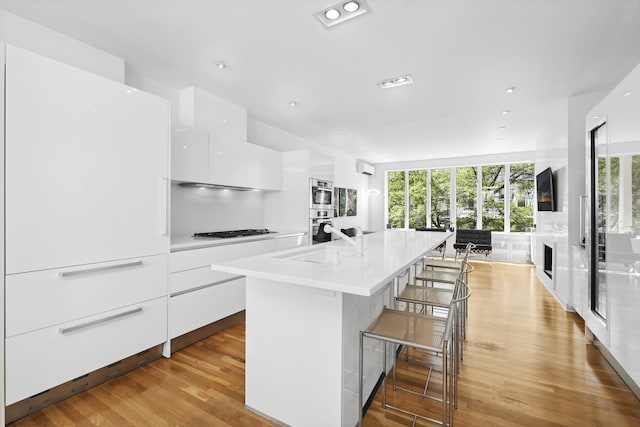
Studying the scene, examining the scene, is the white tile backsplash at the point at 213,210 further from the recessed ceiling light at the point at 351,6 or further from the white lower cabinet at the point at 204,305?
the recessed ceiling light at the point at 351,6

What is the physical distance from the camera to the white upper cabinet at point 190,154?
9.48ft

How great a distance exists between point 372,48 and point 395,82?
77cm

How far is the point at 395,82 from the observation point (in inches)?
125

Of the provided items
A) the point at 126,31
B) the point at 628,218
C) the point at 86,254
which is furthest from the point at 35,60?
the point at 628,218

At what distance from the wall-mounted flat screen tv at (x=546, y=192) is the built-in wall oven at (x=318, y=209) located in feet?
10.4

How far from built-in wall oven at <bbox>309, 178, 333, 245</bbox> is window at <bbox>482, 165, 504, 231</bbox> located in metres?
4.95

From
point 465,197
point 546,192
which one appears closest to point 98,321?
point 546,192

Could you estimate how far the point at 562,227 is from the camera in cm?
→ 380

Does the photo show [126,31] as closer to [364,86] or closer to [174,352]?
[364,86]

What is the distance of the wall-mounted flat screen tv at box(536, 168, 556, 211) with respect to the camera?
164 inches

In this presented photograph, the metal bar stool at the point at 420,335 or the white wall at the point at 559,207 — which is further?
the white wall at the point at 559,207

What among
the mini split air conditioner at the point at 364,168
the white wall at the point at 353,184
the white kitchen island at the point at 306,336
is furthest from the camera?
the mini split air conditioner at the point at 364,168

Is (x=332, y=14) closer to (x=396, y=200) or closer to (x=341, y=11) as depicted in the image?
(x=341, y=11)

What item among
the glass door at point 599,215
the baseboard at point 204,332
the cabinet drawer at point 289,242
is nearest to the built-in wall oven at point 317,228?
the cabinet drawer at point 289,242
